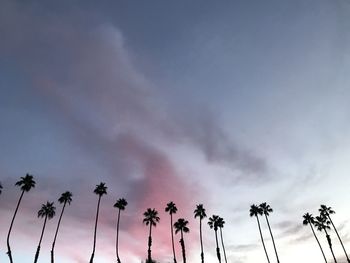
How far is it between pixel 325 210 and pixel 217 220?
35526 millimetres

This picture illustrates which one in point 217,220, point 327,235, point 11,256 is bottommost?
point 11,256

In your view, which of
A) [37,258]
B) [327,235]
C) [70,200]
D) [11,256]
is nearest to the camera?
[11,256]

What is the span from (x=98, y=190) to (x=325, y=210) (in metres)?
73.5

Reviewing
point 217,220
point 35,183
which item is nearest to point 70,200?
point 35,183

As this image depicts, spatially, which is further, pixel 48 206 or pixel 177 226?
pixel 177 226

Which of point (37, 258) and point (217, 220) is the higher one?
point (217, 220)

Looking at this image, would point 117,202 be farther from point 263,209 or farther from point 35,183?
point 263,209

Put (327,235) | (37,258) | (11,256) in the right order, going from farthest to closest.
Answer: (327,235) → (37,258) → (11,256)

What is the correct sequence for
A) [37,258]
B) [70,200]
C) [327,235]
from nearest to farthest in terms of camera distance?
[37,258], [70,200], [327,235]

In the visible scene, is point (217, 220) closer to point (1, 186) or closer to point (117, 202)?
point (117, 202)

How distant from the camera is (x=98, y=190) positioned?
92.6m

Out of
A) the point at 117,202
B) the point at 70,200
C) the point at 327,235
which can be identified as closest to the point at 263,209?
the point at 327,235

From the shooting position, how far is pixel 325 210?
101 meters

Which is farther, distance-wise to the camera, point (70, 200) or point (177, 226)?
point (177, 226)
